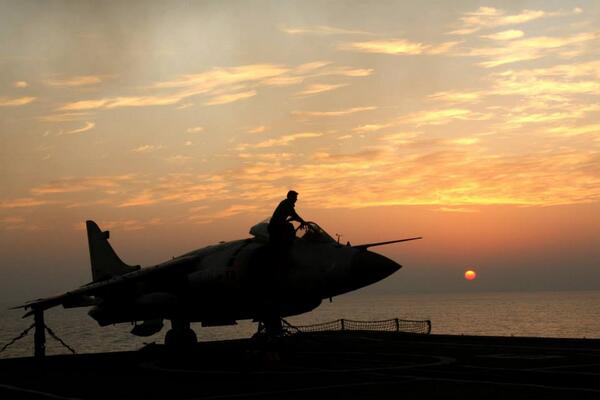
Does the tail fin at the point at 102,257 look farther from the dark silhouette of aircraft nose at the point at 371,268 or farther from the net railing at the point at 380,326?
the dark silhouette of aircraft nose at the point at 371,268

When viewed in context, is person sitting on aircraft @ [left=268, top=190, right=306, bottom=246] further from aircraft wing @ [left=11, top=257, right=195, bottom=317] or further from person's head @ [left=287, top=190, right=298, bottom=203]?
aircraft wing @ [left=11, top=257, right=195, bottom=317]

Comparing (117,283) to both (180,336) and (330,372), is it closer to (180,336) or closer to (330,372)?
(180,336)

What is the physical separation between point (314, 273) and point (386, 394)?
24.4 ft

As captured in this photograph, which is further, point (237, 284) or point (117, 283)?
point (117, 283)

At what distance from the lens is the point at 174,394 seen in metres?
14.7

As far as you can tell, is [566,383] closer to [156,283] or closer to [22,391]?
[22,391]

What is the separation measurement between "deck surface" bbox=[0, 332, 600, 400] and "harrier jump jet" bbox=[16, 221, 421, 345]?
53.2 inches

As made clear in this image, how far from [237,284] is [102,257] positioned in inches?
644

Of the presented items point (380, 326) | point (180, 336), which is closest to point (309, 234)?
point (180, 336)

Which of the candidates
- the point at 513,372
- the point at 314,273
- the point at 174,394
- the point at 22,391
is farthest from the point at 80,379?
the point at 513,372

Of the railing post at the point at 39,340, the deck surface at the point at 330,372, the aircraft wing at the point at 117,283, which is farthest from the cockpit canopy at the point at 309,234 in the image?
the railing post at the point at 39,340

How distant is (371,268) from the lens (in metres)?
20.5

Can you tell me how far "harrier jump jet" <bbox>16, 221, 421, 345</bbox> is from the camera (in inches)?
819

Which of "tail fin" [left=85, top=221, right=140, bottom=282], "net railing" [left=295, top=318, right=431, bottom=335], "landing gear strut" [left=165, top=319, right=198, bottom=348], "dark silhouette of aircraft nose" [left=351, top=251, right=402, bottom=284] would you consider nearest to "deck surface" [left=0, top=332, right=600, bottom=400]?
"landing gear strut" [left=165, top=319, right=198, bottom=348]
